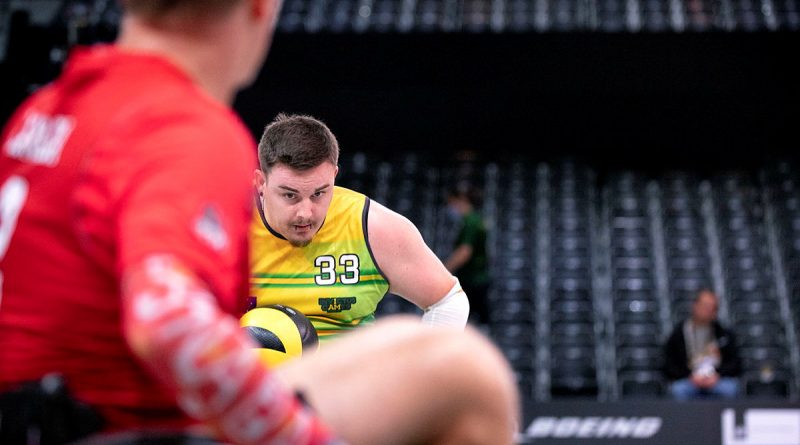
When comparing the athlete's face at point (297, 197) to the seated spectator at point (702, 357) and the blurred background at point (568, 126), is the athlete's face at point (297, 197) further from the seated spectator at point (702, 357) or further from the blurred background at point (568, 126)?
the blurred background at point (568, 126)

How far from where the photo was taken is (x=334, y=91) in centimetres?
1538

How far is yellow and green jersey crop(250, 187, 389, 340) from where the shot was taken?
4496mm

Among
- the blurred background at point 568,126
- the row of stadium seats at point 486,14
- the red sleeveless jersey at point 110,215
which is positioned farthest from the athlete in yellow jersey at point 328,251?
the row of stadium seats at point 486,14

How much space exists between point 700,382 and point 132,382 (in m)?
9.01

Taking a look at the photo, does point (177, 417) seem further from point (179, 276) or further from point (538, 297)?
point (538, 297)

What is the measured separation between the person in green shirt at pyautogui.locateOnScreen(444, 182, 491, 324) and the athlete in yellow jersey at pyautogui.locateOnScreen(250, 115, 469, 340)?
7916 mm

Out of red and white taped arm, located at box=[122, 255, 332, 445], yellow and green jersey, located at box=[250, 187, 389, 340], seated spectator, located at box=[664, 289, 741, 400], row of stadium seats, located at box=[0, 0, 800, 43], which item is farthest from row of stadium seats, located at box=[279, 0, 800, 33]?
red and white taped arm, located at box=[122, 255, 332, 445]

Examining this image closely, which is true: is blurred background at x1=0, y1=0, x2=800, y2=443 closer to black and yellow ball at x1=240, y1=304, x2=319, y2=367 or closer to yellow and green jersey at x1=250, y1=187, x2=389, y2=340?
yellow and green jersey at x1=250, y1=187, x2=389, y2=340

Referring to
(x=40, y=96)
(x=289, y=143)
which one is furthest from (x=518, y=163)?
(x=40, y=96)

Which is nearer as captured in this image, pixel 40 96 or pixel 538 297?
pixel 40 96

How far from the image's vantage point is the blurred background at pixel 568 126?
46.2 feet

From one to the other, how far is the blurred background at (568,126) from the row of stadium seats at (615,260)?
0.03 metres

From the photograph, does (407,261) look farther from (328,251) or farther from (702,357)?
(702,357)

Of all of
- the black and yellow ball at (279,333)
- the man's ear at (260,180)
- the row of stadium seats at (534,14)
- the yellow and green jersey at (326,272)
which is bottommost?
the black and yellow ball at (279,333)
